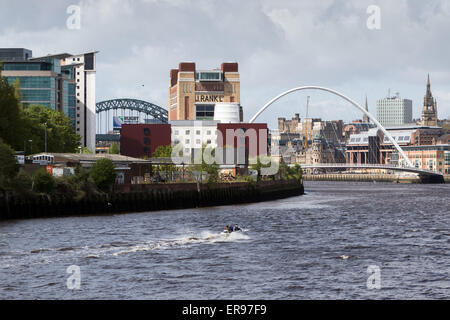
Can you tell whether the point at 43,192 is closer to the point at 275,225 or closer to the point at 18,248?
the point at 275,225

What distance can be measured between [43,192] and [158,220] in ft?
48.3

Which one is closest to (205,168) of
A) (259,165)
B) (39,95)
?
(259,165)

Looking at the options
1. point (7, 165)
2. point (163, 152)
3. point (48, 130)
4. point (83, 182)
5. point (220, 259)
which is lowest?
point (220, 259)

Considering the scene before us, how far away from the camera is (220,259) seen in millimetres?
56750

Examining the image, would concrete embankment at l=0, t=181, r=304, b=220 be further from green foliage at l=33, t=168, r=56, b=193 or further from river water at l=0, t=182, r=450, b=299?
river water at l=0, t=182, r=450, b=299

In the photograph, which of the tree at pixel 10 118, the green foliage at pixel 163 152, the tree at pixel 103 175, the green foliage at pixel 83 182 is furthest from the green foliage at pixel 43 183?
the green foliage at pixel 163 152

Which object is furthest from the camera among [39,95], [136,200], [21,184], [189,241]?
[39,95]

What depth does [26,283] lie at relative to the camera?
153 feet

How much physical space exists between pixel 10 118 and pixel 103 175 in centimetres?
2189

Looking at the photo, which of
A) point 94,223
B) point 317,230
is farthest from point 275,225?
point 94,223

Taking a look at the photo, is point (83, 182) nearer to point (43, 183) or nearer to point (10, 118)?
point (43, 183)

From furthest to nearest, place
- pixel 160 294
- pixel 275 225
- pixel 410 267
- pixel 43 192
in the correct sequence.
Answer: pixel 43 192 → pixel 275 225 → pixel 410 267 → pixel 160 294
